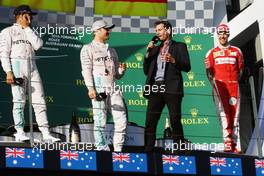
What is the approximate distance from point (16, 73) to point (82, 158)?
3.06ft

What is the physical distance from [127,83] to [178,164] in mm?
1551

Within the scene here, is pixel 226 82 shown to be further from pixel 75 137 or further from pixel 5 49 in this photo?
pixel 5 49

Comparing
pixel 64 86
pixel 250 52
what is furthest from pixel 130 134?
pixel 250 52

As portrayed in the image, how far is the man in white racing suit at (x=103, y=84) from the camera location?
21.9ft

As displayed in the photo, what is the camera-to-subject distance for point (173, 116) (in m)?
6.68

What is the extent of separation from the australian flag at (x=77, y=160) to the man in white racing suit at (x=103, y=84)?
0.28 m

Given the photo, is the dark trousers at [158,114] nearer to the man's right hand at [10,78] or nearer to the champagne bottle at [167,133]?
the champagne bottle at [167,133]

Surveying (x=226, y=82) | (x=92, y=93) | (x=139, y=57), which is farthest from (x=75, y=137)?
(x=226, y=82)

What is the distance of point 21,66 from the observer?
22.0ft

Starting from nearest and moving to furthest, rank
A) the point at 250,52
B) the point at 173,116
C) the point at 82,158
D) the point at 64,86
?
the point at 82,158 < the point at 173,116 < the point at 64,86 < the point at 250,52

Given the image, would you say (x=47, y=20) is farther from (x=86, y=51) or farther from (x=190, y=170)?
(x=190, y=170)

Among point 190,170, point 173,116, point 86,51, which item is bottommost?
point 190,170

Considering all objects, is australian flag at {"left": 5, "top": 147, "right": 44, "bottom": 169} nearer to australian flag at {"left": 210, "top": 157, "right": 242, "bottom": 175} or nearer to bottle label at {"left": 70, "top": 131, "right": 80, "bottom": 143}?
bottle label at {"left": 70, "top": 131, "right": 80, "bottom": 143}

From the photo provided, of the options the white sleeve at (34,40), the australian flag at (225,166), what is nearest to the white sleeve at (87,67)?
the white sleeve at (34,40)
